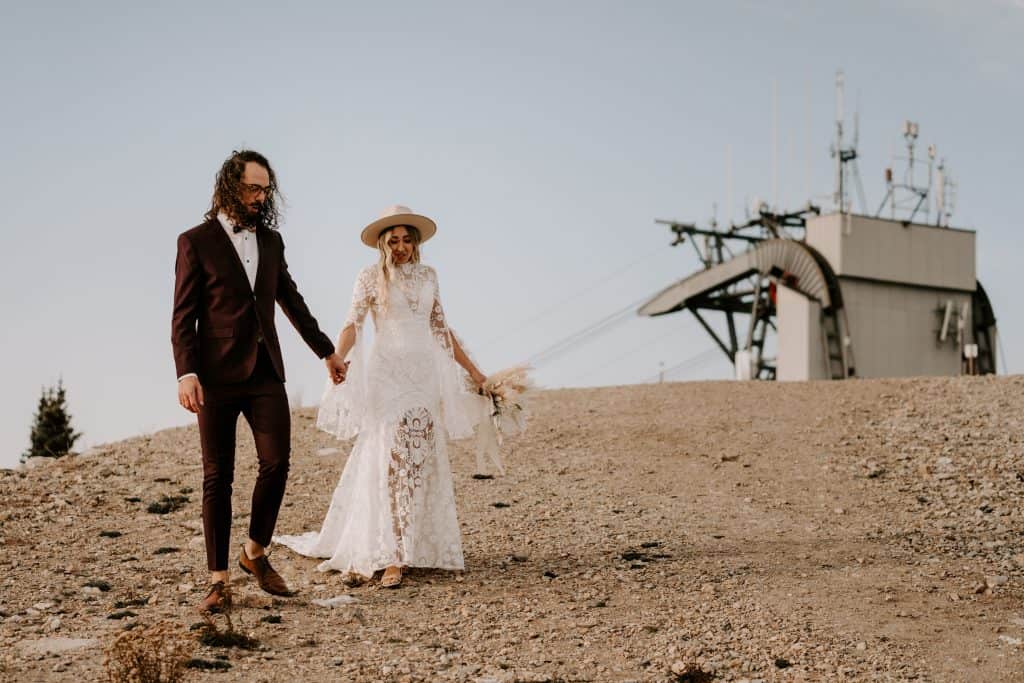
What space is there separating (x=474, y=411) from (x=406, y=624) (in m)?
1.94

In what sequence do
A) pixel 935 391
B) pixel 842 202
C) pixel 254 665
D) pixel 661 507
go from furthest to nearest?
pixel 842 202 → pixel 935 391 → pixel 661 507 → pixel 254 665

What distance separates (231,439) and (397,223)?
190 cm

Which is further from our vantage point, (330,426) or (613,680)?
(330,426)

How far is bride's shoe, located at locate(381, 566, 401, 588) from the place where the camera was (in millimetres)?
7381

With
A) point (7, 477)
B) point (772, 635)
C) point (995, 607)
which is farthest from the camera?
point (7, 477)

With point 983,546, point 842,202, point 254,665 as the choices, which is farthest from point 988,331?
point 254,665

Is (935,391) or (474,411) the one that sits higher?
(935,391)

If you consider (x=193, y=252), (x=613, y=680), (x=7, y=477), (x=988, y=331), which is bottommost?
(x=613, y=680)

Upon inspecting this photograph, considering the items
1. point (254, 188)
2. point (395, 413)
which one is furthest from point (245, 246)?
point (395, 413)

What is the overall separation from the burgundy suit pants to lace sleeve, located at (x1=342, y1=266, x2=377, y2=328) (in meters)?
1.00

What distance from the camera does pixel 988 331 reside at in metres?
35.4

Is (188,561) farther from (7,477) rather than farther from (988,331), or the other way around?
(988,331)

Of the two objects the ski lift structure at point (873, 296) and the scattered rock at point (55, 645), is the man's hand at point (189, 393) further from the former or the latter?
the ski lift structure at point (873, 296)

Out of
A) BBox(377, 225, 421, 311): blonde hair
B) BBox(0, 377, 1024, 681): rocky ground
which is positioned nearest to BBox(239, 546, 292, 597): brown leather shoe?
BBox(0, 377, 1024, 681): rocky ground
